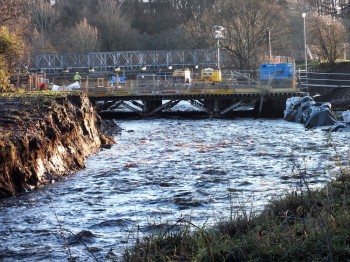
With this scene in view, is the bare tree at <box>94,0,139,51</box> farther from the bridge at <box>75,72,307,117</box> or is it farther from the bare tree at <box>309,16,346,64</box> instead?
the bridge at <box>75,72,307,117</box>

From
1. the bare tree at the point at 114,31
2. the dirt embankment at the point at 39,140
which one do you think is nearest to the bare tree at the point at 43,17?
the bare tree at the point at 114,31

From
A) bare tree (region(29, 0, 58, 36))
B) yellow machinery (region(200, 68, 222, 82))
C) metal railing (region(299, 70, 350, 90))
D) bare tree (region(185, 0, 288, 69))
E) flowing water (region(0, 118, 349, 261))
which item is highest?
bare tree (region(29, 0, 58, 36))

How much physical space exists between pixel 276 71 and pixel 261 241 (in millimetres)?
42739

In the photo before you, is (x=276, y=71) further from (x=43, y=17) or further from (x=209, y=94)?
(x=43, y=17)

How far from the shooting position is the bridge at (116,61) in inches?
2667

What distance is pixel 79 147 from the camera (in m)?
22.5

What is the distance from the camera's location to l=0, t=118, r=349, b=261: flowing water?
1110cm

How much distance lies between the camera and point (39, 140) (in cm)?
1772

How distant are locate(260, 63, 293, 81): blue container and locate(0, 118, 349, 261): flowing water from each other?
18957 millimetres

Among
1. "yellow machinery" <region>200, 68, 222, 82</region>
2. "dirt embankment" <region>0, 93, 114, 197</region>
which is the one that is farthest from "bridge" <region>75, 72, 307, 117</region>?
"dirt embankment" <region>0, 93, 114, 197</region>

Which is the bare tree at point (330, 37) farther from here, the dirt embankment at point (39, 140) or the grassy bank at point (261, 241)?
the grassy bank at point (261, 241)

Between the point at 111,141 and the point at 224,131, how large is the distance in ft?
25.3

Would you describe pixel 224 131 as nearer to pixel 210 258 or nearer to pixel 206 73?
pixel 206 73

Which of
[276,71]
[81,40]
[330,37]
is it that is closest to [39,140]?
[276,71]
